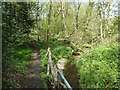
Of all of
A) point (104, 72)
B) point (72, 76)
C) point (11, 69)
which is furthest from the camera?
point (11, 69)

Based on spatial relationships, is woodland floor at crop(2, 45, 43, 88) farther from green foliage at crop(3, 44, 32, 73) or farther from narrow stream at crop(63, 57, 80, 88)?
narrow stream at crop(63, 57, 80, 88)

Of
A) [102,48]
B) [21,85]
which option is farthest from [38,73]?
[102,48]

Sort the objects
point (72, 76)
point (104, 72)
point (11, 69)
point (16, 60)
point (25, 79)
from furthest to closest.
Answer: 1. point (25, 79)
2. point (11, 69)
3. point (72, 76)
4. point (16, 60)
5. point (104, 72)

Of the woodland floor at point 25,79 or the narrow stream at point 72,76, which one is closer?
the narrow stream at point 72,76

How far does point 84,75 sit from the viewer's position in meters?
4.07

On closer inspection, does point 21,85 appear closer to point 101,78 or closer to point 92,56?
point 101,78

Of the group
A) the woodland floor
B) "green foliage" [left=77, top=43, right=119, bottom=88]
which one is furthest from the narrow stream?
the woodland floor

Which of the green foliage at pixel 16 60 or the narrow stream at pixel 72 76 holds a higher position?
the green foliage at pixel 16 60

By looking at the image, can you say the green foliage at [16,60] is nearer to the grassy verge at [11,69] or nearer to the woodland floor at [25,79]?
the grassy verge at [11,69]

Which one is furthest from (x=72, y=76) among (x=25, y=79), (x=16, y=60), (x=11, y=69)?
(x=11, y=69)

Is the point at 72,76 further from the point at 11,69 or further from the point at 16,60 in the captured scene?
the point at 11,69

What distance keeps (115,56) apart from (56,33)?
11.8m

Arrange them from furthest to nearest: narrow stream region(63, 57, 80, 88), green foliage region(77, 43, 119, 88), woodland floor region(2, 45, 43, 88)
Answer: woodland floor region(2, 45, 43, 88)
narrow stream region(63, 57, 80, 88)
green foliage region(77, 43, 119, 88)

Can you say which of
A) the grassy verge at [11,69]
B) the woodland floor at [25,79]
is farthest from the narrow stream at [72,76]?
the grassy verge at [11,69]
